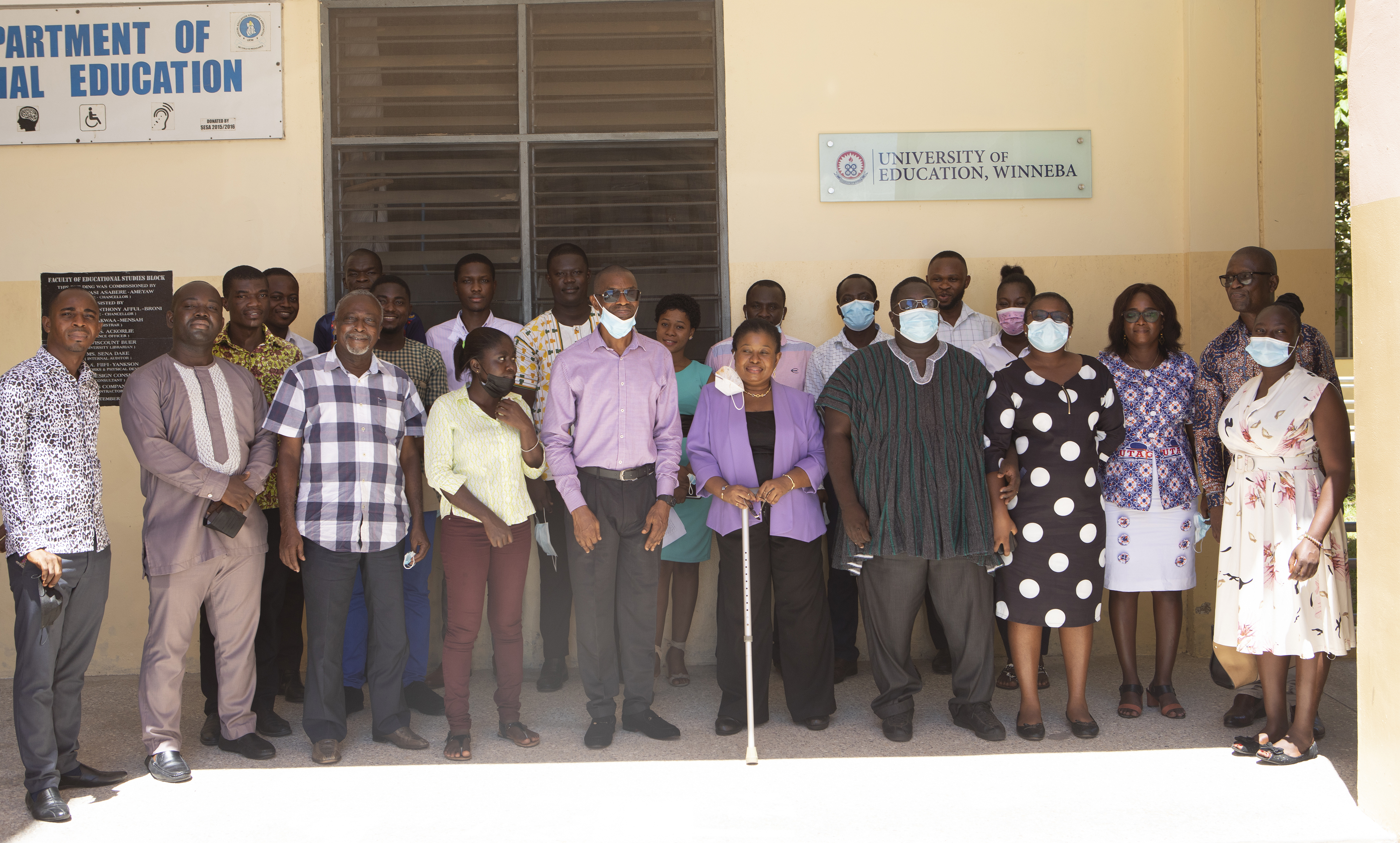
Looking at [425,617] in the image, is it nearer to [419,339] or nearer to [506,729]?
[506,729]

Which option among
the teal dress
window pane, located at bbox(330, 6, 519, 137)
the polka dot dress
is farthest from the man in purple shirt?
window pane, located at bbox(330, 6, 519, 137)

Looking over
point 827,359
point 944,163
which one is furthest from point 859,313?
point 944,163

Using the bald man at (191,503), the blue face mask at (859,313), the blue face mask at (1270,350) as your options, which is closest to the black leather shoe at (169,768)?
the bald man at (191,503)

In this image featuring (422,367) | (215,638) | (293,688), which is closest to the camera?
(215,638)

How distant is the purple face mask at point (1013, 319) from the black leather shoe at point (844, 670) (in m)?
1.75

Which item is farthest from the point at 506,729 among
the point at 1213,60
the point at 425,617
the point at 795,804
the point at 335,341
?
the point at 1213,60

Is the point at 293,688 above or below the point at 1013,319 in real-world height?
below

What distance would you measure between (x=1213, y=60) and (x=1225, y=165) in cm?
53

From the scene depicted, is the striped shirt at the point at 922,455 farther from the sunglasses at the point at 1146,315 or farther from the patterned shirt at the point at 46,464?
the patterned shirt at the point at 46,464

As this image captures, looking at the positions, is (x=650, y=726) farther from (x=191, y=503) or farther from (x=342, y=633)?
(x=191, y=503)

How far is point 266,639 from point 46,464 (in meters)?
1.21

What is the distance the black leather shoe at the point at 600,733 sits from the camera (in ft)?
13.1

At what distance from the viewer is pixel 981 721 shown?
4.08m

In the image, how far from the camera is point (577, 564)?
4.08 meters
